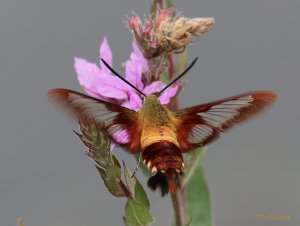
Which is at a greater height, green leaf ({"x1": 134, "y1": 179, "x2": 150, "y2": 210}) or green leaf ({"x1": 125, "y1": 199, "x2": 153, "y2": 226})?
green leaf ({"x1": 134, "y1": 179, "x2": 150, "y2": 210})

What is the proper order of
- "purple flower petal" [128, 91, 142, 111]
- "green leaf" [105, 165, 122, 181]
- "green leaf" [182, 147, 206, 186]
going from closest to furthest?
"green leaf" [105, 165, 122, 181], "purple flower petal" [128, 91, 142, 111], "green leaf" [182, 147, 206, 186]

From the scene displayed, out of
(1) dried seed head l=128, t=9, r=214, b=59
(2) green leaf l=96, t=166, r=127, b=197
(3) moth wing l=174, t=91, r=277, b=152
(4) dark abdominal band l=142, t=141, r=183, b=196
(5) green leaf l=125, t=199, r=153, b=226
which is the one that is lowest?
(5) green leaf l=125, t=199, r=153, b=226

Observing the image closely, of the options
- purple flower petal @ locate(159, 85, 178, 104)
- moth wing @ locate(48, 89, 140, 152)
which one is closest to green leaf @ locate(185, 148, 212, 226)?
purple flower petal @ locate(159, 85, 178, 104)

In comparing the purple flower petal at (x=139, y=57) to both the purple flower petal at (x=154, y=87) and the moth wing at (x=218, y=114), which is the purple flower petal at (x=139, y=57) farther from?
the moth wing at (x=218, y=114)

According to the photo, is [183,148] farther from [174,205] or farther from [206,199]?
[206,199]

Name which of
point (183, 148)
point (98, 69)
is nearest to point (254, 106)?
point (183, 148)

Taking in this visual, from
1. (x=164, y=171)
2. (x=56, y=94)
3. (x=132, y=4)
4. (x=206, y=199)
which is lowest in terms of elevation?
(x=206, y=199)

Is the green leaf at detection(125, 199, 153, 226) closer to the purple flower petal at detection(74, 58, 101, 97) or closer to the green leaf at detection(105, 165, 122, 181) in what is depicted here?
the green leaf at detection(105, 165, 122, 181)

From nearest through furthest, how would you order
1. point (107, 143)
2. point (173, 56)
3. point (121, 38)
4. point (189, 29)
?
point (107, 143) < point (189, 29) < point (173, 56) < point (121, 38)

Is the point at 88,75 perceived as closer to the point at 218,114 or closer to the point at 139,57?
the point at 139,57
